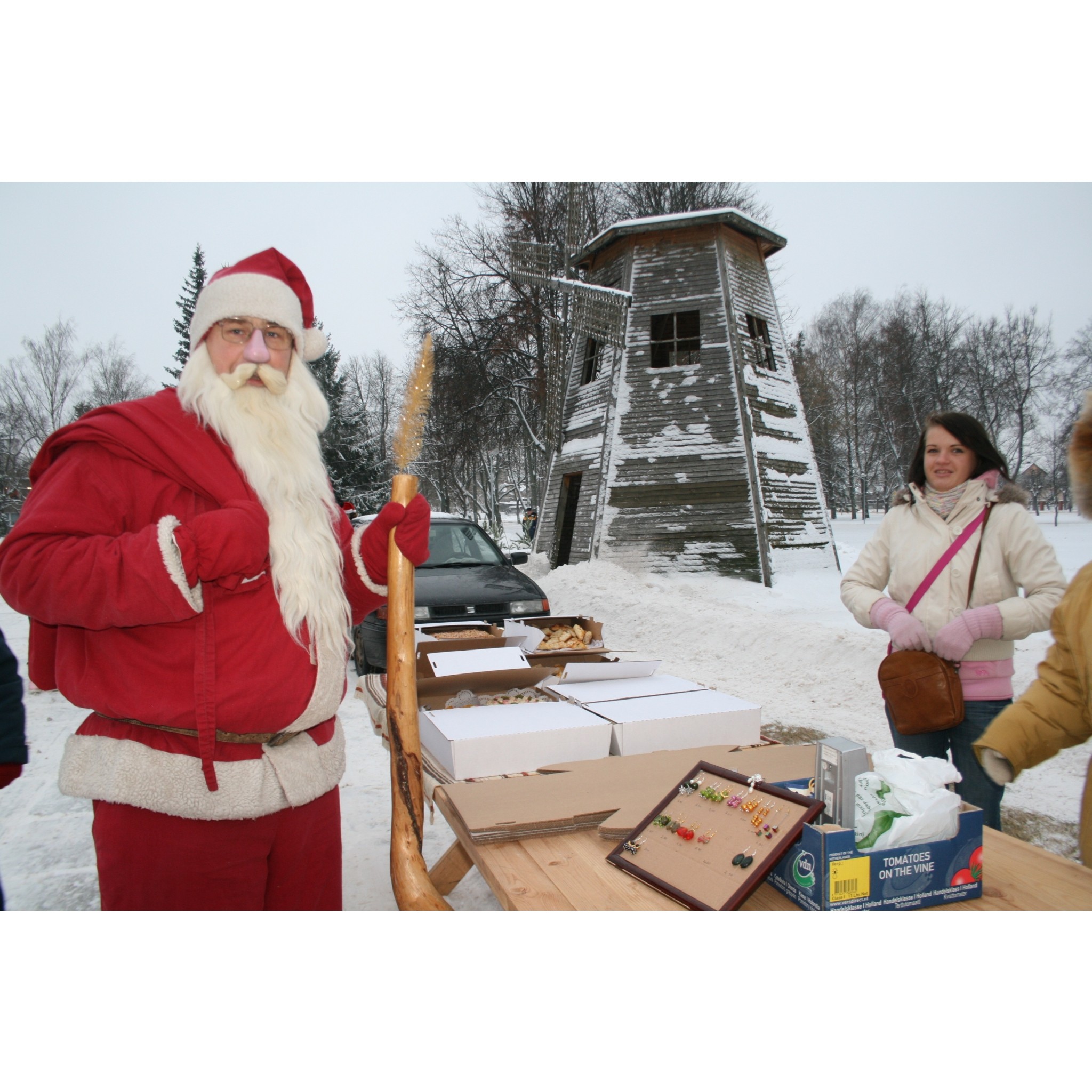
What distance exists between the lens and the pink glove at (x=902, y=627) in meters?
2.61

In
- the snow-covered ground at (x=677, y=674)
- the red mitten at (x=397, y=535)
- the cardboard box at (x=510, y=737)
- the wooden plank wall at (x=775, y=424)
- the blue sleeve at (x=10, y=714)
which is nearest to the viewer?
the blue sleeve at (x=10, y=714)

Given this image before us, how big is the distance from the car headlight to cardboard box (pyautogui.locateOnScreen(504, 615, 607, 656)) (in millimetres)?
2598

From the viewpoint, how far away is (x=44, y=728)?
5203 millimetres

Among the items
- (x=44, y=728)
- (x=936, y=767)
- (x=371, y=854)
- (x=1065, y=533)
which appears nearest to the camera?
(x=936, y=767)

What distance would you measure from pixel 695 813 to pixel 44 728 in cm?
546

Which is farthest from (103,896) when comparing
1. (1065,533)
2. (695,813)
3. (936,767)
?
(1065,533)

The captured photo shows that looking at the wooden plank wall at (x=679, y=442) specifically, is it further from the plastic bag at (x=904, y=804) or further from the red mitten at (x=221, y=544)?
the red mitten at (x=221, y=544)

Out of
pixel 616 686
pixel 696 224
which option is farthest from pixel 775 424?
pixel 616 686

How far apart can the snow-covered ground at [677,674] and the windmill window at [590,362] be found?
4.12m

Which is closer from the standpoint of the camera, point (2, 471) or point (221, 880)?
point (221, 880)

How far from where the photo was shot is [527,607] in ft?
22.3

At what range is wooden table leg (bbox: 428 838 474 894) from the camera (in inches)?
98.3

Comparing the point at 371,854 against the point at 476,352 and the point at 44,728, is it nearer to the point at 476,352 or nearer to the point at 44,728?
the point at 44,728

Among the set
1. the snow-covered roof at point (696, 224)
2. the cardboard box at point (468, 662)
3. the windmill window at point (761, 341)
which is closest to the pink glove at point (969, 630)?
the cardboard box at point (468, 662)
